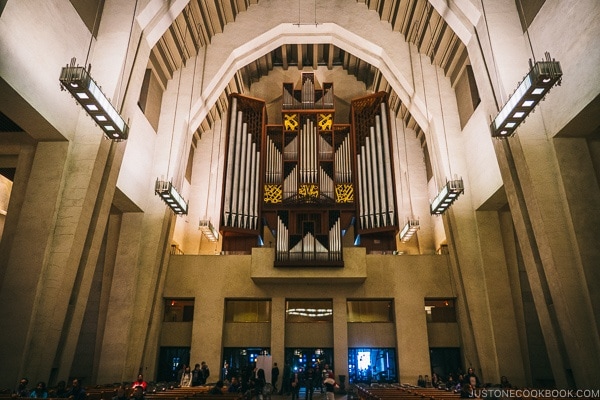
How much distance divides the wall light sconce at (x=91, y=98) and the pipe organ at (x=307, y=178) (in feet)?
28.7

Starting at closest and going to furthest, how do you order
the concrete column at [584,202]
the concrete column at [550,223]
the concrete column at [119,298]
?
the concrete column at [550,223] → the concrete column at [584,202] → the concrete column at [119,298]

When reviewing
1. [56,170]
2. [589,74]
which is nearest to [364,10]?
[589,74]

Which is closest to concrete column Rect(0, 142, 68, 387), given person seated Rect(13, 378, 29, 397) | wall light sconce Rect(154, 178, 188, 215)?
person seated Rect(13, 378, 29, 397)

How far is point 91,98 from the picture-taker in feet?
24.6

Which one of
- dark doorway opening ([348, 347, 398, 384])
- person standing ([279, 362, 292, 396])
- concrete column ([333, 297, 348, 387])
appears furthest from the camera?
dark doorway opening ([348, 347, 398, 384])

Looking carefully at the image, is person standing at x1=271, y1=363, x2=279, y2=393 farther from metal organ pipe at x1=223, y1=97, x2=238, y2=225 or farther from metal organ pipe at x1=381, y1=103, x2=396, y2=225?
metal organ pipe at x1=381, y1=103, x2=396, y2=225

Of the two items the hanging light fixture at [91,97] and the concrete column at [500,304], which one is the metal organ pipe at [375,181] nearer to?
the concrete column at [500,304]

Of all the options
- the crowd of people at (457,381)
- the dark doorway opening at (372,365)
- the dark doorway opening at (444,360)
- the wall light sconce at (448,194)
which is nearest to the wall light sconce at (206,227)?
the dark doorway opening at (372,365)

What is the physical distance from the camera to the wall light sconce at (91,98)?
7.09 m

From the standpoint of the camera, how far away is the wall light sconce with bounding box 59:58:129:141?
709 centimetres

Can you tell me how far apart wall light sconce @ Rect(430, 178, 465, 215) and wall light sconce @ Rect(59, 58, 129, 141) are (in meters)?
8.54

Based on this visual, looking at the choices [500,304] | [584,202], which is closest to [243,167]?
[500,304]

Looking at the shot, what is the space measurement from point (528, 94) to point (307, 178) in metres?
11.5

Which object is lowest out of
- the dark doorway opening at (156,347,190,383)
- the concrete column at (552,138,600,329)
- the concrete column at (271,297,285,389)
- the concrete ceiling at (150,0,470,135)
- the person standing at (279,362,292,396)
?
the person standing at (279,362,292,396)
